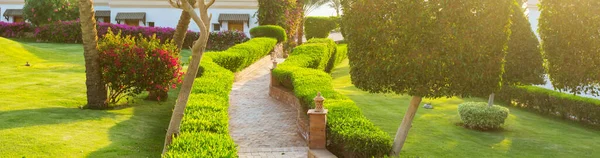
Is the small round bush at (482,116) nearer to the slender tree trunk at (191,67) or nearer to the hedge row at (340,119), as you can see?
the hedge row at (340,119)

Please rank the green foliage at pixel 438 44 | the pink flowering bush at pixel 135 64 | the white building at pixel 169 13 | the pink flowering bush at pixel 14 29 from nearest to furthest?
the green foliage at pixel 438 44 < the pink flowering bush at pixel 135 64 < the pink flowering bush at pixel 14 29 < the white building at pixel 169 13

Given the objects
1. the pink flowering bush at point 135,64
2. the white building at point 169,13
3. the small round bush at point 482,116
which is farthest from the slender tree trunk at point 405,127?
the white building at point 169,13

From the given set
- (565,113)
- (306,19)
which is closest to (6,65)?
(565,113)

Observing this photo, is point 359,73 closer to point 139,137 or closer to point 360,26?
point 360,26

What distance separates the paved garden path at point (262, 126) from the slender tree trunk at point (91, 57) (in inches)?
124

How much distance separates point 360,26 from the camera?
947cm

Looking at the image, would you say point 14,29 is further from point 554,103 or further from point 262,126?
point 554,103

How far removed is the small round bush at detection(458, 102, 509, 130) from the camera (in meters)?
16.9

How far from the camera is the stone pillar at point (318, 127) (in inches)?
435

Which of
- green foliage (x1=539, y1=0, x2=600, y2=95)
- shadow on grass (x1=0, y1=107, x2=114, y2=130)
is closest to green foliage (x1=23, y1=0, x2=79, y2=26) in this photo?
shadow on grass (x1=0, y1=107, x2=114, y2=130)

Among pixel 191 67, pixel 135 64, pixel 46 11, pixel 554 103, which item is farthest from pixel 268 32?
pixel 191 67

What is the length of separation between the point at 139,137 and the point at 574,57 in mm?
8136

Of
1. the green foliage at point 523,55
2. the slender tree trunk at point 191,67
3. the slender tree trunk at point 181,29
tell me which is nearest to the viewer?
the slender tree trunk at point 191,67

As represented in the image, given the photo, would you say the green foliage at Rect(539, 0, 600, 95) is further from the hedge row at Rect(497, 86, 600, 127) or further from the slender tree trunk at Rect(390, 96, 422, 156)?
the hedge row at Rect(497, 86, 600, 127)
